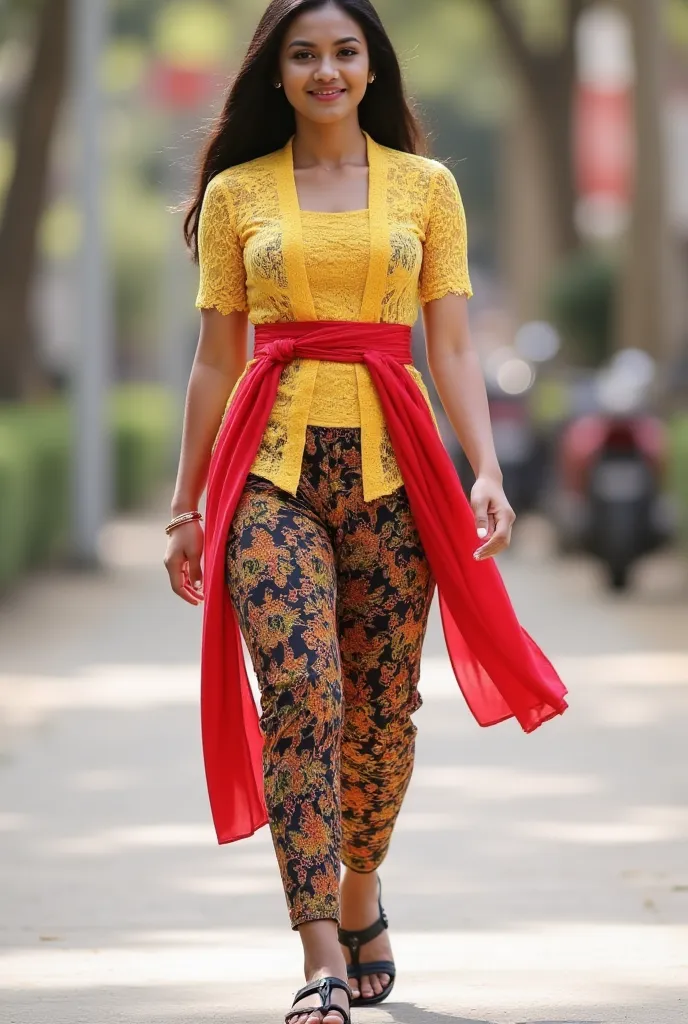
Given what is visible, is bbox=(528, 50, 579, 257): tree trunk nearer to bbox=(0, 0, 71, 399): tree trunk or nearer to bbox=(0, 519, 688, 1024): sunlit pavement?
bbox=(0, 0, 71, 399): tree trunk

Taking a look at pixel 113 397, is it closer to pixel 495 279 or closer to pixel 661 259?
pixel 661 259

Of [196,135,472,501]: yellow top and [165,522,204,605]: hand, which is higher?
[196,135,472,501]: yellow top

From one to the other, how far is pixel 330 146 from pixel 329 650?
1.07 meters

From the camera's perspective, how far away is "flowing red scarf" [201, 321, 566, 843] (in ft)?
15.3

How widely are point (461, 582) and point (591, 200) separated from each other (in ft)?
127

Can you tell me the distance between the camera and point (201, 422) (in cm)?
485

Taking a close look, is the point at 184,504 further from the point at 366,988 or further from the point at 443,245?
the point at 366,988

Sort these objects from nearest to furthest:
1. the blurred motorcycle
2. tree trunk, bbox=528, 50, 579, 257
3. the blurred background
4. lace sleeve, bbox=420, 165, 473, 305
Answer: lace sleeve, bbox=420, 165, 473, 305, the blurred motorcycle, the blurred background, tree trunk, bbox=528, 50, 579, 257

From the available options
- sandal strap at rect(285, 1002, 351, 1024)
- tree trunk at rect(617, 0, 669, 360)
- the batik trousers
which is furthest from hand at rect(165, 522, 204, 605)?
tree trunk at rect(617, 0, 669, 360)

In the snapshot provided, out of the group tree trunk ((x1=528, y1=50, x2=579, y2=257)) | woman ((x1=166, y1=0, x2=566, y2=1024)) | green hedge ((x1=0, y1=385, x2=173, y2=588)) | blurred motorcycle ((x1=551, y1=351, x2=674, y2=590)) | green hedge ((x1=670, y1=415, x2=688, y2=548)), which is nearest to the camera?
woman ((x1=166, y1=0, x2=566, y2=1024))

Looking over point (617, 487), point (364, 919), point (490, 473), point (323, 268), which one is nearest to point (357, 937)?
point (364, 919)

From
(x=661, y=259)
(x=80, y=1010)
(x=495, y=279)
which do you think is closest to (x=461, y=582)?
(x=80, y=1010)

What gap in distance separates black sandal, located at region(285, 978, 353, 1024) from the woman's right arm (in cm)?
88

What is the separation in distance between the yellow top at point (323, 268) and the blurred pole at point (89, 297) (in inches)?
452
